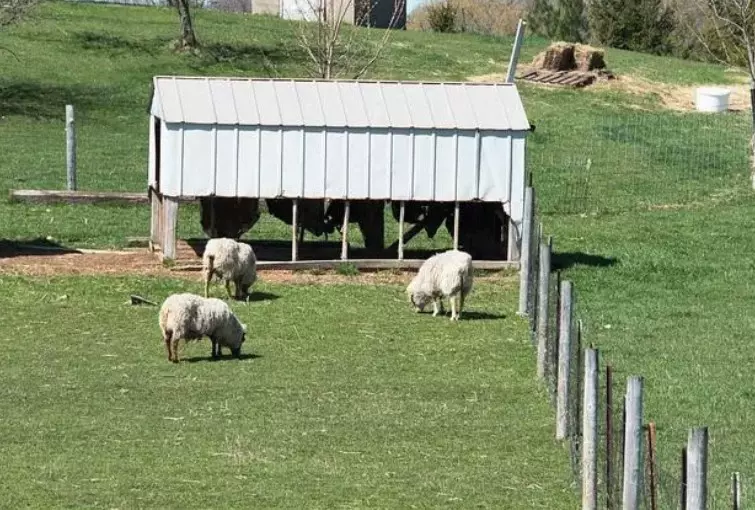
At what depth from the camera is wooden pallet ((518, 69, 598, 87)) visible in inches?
2034

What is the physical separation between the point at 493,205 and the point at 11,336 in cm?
936

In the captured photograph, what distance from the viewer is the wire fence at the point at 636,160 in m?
33.1

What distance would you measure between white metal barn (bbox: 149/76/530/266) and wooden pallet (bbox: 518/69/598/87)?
2666 cm

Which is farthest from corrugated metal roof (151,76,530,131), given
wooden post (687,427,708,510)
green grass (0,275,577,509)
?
wooden post (687,427,708,510)

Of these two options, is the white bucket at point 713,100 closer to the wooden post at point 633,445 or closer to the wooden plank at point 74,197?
the wooden plank at point 74,197

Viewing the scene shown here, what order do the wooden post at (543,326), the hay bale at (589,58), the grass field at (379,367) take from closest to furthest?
1. the grass field at (379,367)
2. the wooden post at (543,326)
3. the hay bale at (589,58)

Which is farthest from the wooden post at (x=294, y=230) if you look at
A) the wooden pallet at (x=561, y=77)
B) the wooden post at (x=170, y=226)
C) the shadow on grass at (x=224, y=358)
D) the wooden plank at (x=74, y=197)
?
the wooden pallet at (x=561, y=77)

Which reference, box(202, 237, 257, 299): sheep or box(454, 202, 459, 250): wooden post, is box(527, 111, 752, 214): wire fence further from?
box(202, 237, 257, 299): sheep

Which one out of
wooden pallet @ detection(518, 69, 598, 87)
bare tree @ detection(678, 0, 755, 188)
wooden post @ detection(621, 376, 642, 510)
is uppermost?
bare tree @ detection(678, 0, 755, 188)

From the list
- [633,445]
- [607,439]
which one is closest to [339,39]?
[607,439]

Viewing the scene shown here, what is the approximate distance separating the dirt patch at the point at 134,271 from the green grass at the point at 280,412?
6.05 ft

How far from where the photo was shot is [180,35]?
5372 centimetres

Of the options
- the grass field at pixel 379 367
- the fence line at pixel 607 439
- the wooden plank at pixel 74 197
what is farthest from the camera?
the wooden plank at pixel 74 197

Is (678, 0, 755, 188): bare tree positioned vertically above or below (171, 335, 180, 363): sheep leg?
above
